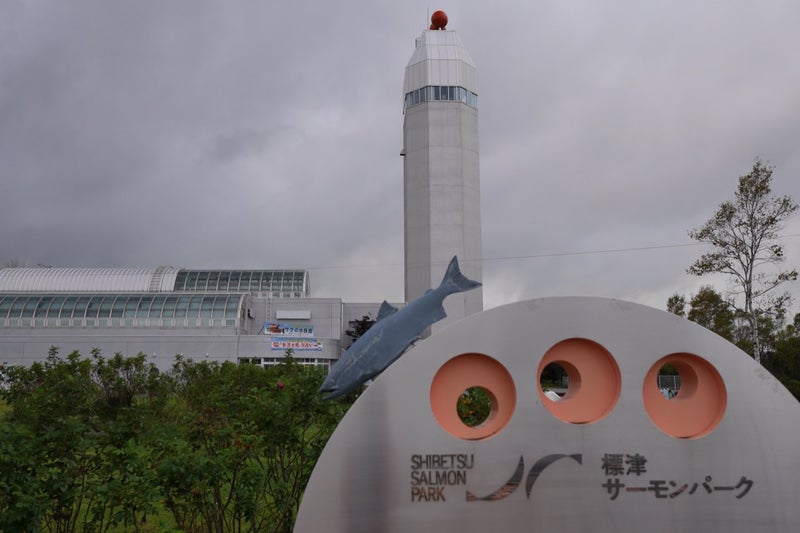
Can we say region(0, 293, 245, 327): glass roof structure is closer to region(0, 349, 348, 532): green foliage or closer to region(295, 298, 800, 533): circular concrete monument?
region(0, 349, 348, 532): green foliage

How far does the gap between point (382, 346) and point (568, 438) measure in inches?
80.3

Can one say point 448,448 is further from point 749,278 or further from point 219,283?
point 219,283

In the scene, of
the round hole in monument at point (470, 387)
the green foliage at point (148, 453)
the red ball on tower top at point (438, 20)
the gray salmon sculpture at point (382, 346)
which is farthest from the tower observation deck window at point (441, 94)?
the round hole in monument at point (470, 387)

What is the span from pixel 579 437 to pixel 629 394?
57 cm

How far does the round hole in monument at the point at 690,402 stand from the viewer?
5480 mm

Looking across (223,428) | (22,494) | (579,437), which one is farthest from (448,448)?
(22,494)

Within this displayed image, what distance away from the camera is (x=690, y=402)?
18.3 ft

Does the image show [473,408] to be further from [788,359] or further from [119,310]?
[119,310]

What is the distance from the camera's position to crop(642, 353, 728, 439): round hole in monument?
18.0 feet

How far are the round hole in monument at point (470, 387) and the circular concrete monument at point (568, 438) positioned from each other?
0.01m

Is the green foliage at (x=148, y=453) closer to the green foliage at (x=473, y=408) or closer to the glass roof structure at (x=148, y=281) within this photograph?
the green foliage at (x=473, y=408)

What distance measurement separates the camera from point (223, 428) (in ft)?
21.5

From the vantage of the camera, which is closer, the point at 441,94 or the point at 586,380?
the point at 586,380

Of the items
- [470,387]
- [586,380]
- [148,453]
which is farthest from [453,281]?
[148,453]
